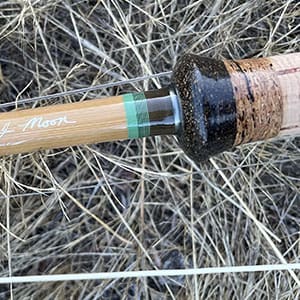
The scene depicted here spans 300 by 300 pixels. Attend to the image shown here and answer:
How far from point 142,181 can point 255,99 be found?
0.51 meters

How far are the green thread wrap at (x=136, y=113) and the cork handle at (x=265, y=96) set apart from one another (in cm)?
13

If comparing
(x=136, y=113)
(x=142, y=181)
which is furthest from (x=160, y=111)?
(x=142, y=181)

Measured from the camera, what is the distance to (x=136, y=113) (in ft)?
2.84

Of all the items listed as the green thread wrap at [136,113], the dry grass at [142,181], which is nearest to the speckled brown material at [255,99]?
the green thread wrap at [136,113]

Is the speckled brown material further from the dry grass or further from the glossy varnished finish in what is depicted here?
the dry grass

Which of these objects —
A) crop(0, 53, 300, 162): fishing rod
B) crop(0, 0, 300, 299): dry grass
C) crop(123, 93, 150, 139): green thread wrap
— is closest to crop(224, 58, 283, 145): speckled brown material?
crop(0, 53, 300, 162): fishing rod

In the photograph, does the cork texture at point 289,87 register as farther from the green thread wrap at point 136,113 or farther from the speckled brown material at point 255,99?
the green thread wrap at point 136,113

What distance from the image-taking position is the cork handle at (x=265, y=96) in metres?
0.84

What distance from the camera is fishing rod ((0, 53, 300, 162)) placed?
2.76ft

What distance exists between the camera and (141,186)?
1305 millimetres

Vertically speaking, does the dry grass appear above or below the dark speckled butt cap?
below

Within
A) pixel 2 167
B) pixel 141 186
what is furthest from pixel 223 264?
pixel 2 167

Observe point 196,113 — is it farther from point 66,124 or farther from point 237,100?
point 66,124

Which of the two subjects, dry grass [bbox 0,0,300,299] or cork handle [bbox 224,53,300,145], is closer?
cork handle [bbox 224,53,300,145]
